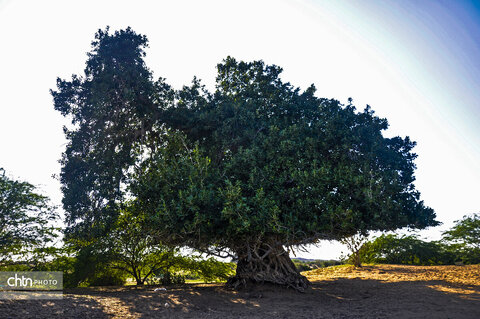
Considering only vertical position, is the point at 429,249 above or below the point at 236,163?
below

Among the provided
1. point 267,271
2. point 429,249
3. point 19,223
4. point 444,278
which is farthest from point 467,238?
point 19,223

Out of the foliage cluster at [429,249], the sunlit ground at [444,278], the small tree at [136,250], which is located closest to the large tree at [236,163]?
the small tree at [136,250]

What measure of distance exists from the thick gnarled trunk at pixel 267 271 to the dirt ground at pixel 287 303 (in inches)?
15.6

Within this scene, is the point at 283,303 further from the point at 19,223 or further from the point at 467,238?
the point at 467,238

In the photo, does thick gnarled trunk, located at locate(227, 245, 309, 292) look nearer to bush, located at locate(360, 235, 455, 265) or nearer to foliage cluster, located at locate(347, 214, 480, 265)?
foliage cluster, located at locate(347, 214, 480, 265)

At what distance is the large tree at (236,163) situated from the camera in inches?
363

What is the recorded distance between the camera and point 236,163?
33.6 ft

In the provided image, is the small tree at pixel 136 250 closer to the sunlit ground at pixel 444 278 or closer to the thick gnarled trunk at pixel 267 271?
the thick gnarled trunk at pixel 267 271

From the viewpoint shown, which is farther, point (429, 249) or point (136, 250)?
point (429, 249)

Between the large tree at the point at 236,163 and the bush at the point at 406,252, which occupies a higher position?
the large tree at the point at 236,163

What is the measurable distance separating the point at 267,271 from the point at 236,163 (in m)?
4.18

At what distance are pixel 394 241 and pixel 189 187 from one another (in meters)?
17.8

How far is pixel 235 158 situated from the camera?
10.3 metres

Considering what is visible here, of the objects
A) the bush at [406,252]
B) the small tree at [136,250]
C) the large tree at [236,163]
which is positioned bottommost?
the bush at [406,252]
